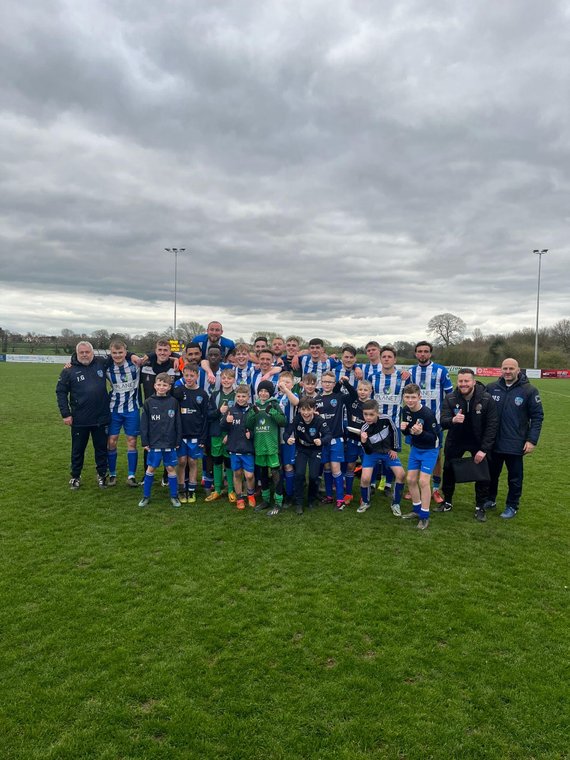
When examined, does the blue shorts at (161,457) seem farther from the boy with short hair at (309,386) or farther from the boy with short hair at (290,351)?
the boy with short hair at (290,351)

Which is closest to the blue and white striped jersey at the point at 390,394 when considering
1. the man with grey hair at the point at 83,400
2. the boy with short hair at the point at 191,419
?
the boy with short hair at the point at 191,419

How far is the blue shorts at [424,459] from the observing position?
17.6 feet

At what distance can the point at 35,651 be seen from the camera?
3020 millimetres

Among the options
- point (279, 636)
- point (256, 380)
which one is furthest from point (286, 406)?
point (279, 636)

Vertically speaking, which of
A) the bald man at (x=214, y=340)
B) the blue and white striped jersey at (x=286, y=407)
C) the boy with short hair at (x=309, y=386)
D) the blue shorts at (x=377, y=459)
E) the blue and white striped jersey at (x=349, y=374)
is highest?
the bald man at (x=214, y=340)

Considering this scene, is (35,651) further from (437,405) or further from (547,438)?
(547,438)

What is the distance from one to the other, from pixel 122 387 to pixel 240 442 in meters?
2.03

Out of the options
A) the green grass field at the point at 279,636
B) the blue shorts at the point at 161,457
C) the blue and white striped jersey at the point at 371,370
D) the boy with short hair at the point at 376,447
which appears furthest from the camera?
the blue and white striped jersey at the point at 371,370

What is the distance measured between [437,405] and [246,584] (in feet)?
12.4

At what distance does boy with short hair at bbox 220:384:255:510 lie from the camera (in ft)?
19.1

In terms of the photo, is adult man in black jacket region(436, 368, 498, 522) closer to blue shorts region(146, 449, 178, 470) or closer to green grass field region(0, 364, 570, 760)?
green grass field region(0, 364, 570, 760)

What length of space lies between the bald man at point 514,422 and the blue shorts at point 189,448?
3802 mm

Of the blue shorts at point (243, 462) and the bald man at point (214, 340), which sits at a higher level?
the bald man at point (214, 340)

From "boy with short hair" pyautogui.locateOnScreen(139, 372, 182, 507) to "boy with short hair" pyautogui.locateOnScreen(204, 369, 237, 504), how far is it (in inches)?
17.9
